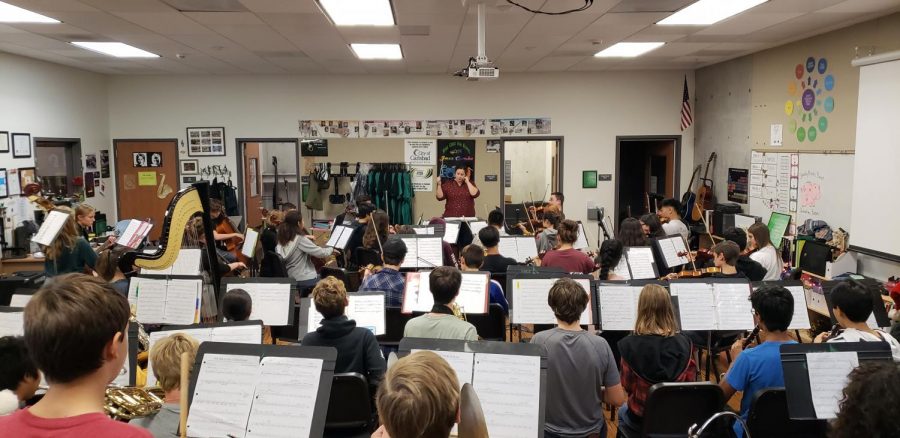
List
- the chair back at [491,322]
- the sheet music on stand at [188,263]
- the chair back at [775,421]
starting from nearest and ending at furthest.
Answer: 1. the chair back at [775,421]
2. the chair back at [491,322]
3. the sheet music on stand at [188,263]

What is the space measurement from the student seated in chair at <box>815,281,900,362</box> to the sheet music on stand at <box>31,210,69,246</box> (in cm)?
596

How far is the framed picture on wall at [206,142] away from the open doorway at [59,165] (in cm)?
171

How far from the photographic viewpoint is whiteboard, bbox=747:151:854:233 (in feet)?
23.2

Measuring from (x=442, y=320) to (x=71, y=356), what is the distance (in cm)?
240

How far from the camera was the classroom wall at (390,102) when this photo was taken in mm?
10883

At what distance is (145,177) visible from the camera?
1104 centimetres


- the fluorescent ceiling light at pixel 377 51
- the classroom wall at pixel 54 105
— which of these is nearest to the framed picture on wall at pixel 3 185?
the classroom wall at pixel 54 105

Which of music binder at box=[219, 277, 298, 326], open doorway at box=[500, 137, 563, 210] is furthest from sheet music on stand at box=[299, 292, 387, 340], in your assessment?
open doorway at box=[500, 137, 563, 210]

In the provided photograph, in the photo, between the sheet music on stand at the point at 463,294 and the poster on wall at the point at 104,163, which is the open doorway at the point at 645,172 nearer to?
the sheet music on stand at the point at 463,294

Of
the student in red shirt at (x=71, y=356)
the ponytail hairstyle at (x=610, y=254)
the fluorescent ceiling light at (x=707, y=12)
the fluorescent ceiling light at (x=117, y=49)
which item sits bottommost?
the ponytail hairstyle at (x=610, y=254)

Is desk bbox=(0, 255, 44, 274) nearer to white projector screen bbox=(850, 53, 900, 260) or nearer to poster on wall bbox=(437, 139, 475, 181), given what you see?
poster on wall bbox=(437, 139, 475, 181)

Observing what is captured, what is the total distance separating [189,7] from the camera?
18.7 ft

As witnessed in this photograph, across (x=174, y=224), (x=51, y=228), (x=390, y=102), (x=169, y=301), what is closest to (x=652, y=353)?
(x=174, y=224)

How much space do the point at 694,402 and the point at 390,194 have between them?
839 centimetres
